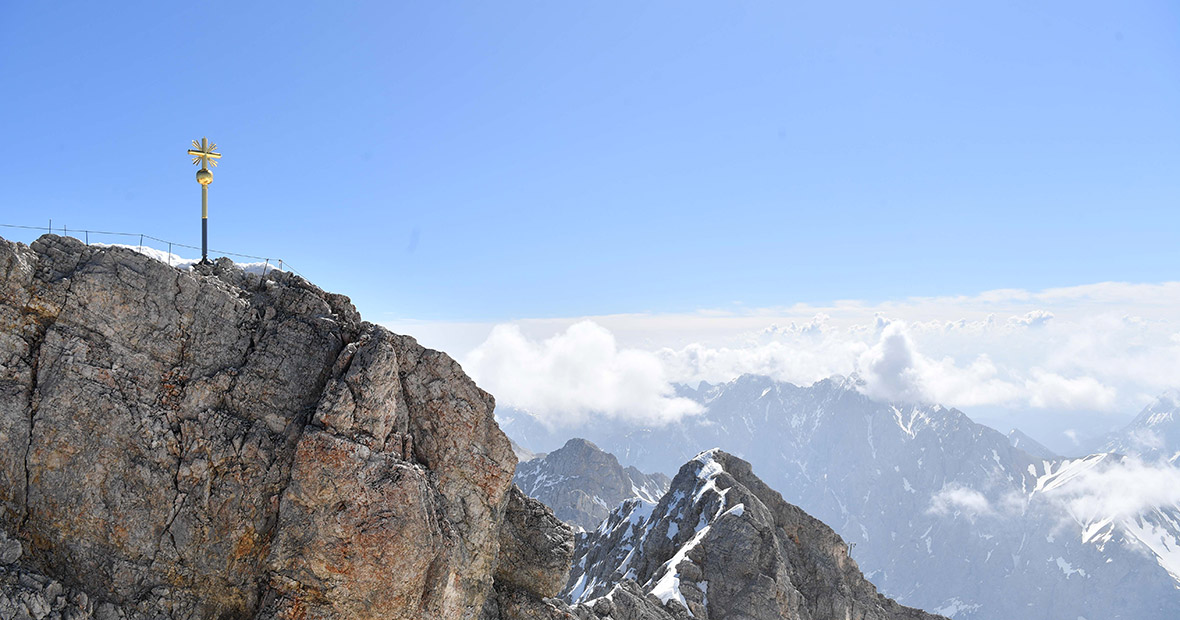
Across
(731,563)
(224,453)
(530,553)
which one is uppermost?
(224,453)

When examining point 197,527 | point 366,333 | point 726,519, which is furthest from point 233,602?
point 726,519

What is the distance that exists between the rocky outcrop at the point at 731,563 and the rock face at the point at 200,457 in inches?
1223

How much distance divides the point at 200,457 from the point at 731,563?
190 feet

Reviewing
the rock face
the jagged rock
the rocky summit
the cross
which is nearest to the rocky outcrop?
the jagged rock

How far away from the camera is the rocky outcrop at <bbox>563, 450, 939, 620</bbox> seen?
2594 inches

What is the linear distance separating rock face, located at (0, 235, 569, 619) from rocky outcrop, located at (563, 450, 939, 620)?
31.1 m

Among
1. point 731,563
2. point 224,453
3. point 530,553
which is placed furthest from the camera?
point 731,563

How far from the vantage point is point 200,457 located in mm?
25734

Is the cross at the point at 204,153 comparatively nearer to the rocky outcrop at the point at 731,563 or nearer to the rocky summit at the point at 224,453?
the rocky summit at the point at 224,453

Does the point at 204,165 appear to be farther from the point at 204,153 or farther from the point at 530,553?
the point at 530,553

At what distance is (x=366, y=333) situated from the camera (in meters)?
30.0

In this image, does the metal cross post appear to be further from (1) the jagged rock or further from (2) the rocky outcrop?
(2) the rocky outcrop

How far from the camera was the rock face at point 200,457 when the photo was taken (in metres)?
24.0

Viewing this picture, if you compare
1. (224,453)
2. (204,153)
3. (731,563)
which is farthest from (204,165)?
(731,563)
